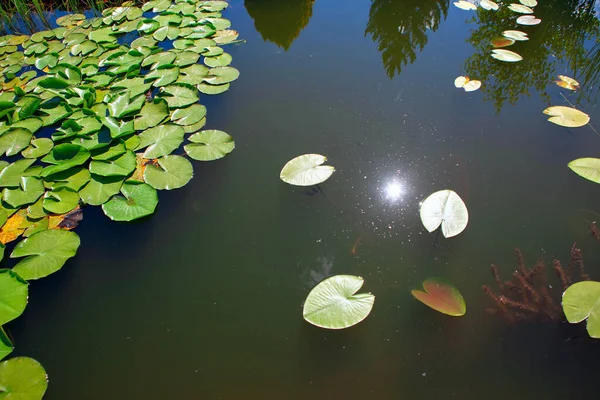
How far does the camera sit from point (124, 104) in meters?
2.98

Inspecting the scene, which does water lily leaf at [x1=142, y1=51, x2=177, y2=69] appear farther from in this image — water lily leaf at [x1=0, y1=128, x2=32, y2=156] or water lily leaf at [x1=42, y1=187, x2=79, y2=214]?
water lily leaf at [x1=42, y1=187, x2=79, y2=214]

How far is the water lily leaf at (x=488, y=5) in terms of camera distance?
420 centimetres

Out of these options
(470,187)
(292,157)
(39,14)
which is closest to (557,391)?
(470,187)

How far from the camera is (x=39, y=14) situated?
476 centimetres

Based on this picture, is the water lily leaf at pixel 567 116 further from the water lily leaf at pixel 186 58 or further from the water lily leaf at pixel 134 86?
the water lily leaf at pixel 134 86

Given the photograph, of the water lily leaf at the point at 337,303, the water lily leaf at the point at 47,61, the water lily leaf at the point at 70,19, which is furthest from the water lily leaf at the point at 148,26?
the water lily leaf at the point at 337,303

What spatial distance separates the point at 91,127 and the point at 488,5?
14.7 ft

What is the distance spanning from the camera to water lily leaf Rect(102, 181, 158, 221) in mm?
2203

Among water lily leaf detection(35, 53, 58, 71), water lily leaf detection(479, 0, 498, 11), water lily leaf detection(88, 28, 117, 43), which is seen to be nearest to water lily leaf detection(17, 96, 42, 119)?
water lily leaf detection(35, 53, 58, 71)

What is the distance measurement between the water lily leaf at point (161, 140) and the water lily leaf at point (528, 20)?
3777mm

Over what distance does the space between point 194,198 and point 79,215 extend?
2.38 ft

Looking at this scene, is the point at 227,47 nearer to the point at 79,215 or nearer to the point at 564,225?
the point at 79,215

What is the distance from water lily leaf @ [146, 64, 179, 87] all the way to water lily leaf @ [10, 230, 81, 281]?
1.67m

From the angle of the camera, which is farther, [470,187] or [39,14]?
[39,14]
